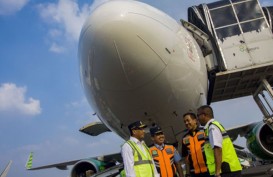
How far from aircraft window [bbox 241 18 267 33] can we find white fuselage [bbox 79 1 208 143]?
3618 mm

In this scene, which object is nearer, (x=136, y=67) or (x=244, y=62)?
(x=136, y=67)

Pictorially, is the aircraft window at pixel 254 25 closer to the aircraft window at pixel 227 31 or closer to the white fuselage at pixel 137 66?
the aircraft window at pixel 227 31

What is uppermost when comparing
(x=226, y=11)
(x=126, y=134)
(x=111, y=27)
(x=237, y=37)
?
(x=226, y=11)

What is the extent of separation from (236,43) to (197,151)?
570cm

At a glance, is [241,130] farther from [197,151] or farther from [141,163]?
[141,163]

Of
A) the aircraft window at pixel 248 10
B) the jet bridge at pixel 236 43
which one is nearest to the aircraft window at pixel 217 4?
the jet bridge at pixel 236 43

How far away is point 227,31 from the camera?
917 centimetres

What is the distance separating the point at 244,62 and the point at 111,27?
5149mm

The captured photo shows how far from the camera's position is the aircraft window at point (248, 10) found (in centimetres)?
949

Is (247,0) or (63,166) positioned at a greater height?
(247,0)

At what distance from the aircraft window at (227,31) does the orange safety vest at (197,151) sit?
18.4 ft

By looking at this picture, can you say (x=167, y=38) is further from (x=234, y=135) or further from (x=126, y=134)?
(x=234, y=135)

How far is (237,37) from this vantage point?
29.8 ft

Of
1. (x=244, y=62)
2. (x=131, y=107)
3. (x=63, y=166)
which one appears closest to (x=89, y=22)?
(x=131, y=107)
